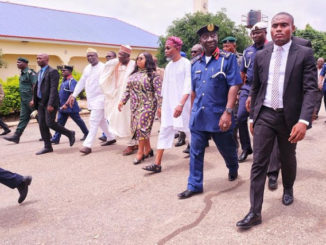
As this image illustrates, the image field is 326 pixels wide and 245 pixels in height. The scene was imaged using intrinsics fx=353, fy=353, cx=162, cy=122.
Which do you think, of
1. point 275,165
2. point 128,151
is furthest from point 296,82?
point 128,151

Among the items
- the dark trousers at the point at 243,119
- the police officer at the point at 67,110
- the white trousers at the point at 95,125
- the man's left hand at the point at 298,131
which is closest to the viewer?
the man's left hand at the point at 298,131

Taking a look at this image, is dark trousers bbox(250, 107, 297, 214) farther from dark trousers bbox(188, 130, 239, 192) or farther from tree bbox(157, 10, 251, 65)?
tree bbox(157, 10, 251, 65)

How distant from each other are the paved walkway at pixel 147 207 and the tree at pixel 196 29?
13.6 m

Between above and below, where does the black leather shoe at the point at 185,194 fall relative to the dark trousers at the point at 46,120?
below

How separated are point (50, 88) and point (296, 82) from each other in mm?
4858

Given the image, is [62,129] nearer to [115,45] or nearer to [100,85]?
[100,85]

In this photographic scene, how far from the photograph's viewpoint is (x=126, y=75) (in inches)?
262

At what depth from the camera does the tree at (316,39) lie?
36.0 metres

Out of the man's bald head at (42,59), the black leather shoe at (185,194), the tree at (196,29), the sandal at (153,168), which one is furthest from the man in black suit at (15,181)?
the tree at (196,29)

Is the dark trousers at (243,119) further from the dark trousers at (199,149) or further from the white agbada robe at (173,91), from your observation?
the dark trousers at (199,149)

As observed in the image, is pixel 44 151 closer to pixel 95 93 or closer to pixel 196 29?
pixel 95 93

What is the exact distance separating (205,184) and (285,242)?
1.75m

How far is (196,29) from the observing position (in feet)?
61.7

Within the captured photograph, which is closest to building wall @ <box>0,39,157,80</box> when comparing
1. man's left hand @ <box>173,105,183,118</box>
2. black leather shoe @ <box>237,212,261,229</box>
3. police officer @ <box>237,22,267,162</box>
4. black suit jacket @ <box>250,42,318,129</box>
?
police officer @ <box>237,22,267,162</box>
